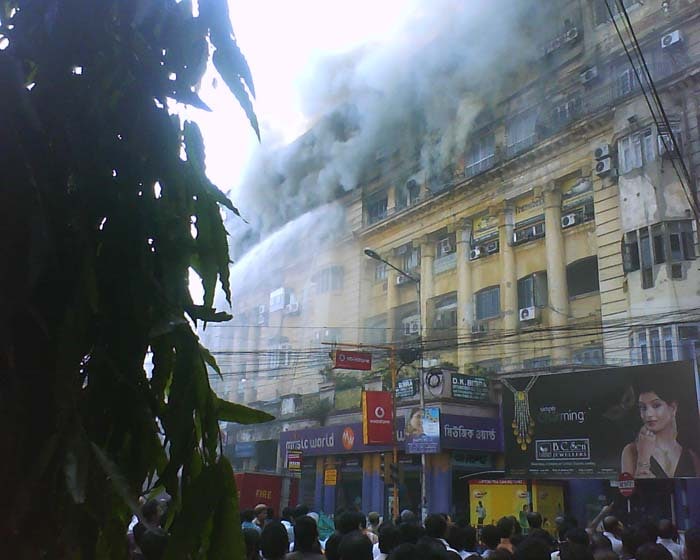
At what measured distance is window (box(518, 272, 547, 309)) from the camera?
2091cm

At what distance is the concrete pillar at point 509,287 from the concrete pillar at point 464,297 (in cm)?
157

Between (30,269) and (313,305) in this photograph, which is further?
(313,305)

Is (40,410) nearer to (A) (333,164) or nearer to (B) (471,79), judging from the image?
(B) (471,79)

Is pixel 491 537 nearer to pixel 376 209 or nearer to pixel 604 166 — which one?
pixel 604 166

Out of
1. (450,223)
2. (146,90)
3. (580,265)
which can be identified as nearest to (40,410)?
(146,90)

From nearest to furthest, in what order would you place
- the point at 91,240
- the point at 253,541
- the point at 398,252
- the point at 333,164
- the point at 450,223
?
the point at 91,240 → the point at 253,541 → the point at 450,223 → the point at 398,252 → the point at 333,164

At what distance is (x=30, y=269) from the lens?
1.10 meters

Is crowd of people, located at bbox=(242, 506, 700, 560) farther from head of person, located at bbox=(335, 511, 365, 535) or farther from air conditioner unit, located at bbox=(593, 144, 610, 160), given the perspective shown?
air conditioner unit, located at bbox=(593, 144, 610, 160)

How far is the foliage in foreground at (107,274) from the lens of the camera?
3.72ft

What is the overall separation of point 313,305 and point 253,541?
27936 mm

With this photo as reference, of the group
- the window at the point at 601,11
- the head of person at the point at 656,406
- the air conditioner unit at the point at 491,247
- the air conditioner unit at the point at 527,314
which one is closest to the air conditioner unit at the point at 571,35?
the window at the point at 601,11

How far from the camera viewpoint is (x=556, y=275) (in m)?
20.0

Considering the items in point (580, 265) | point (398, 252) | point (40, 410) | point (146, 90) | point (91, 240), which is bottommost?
point (40, 410)

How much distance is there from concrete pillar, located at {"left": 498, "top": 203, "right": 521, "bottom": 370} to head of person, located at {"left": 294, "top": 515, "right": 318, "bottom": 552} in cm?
1754
